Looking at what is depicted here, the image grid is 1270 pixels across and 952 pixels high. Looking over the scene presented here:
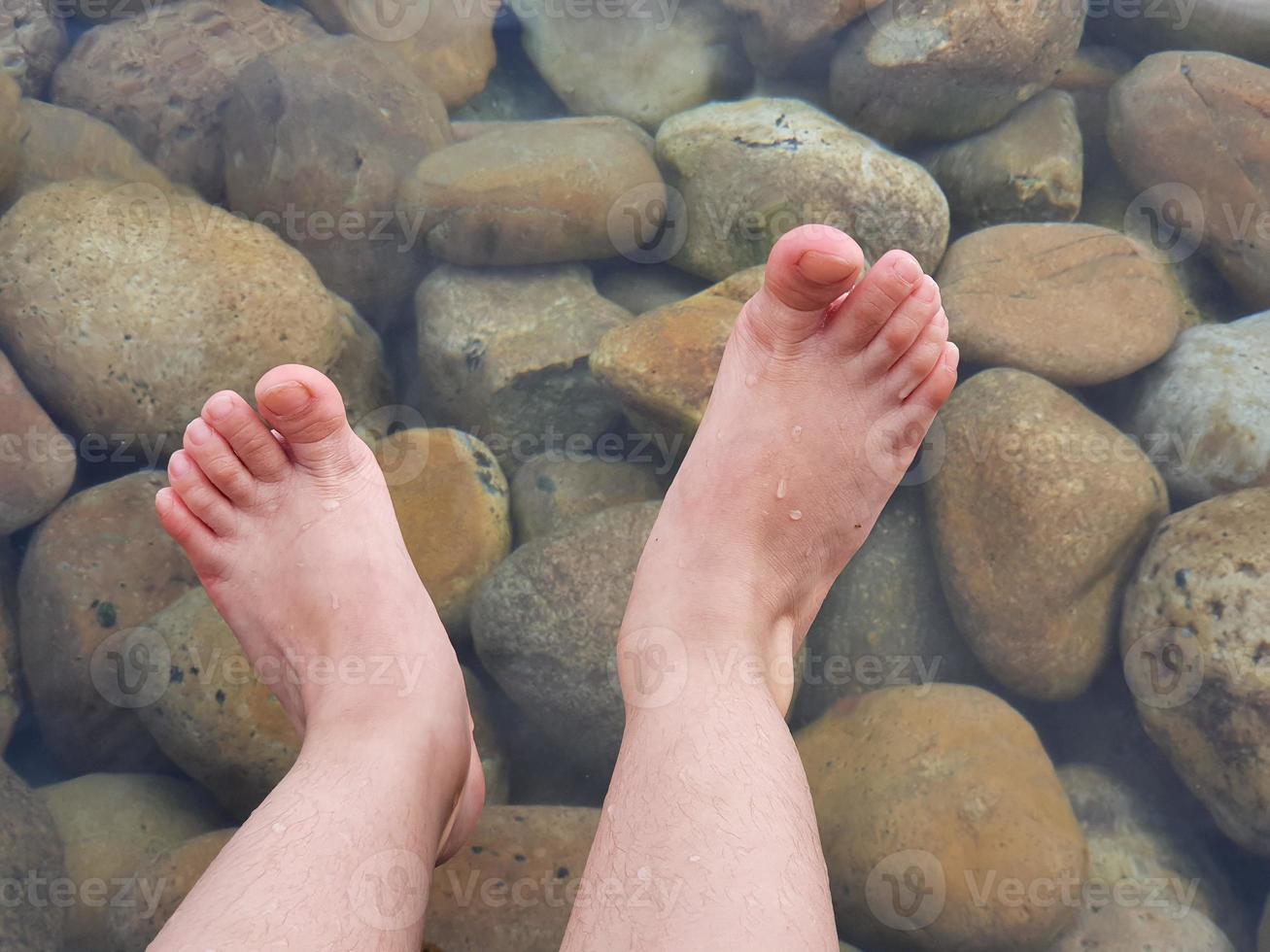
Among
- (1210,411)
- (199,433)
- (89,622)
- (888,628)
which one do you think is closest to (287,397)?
(199,433)

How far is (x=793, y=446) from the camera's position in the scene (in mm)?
2025

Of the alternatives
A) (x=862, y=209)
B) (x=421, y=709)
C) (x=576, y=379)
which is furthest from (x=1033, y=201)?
(x=421, y=709)

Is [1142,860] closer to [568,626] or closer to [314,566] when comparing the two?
[568,626]

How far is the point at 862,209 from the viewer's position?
2916 mm

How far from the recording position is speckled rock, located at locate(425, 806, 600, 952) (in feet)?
6.39

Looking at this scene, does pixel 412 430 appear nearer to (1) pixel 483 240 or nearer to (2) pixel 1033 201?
(1) pixel 483 240

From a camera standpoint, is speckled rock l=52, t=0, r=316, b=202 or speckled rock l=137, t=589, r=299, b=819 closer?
speckled rock l=137, t=589, r=299, b=819

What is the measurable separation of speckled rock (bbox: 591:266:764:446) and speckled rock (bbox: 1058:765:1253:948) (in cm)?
152

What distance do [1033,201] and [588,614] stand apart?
2.14 m

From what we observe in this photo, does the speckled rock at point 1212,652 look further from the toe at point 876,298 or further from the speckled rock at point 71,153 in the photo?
the speckled rock at point 71,153

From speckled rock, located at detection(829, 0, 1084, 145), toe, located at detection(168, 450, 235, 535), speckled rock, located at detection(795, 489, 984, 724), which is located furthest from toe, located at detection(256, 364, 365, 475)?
speckled rock, located at detection(829, 0, 1084, 145)

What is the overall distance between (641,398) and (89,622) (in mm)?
1675

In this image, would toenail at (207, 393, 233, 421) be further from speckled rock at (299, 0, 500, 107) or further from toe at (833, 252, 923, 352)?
speckled rock at (299, 0, 500, 107)

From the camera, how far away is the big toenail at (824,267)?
69.3 inches
